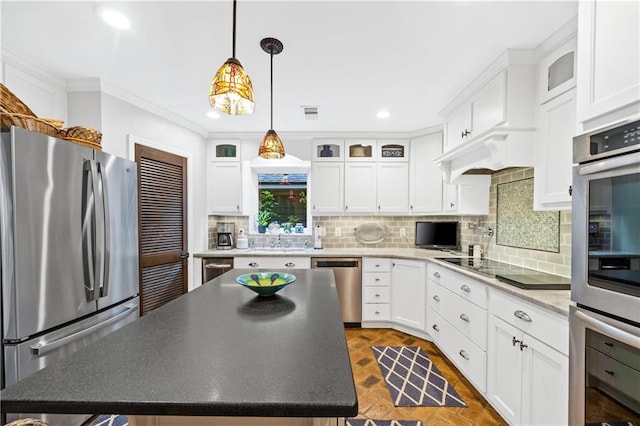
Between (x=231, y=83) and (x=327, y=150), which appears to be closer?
(x=231, y=83)

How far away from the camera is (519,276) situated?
6.27 feet

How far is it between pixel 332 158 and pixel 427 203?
1.37 metres

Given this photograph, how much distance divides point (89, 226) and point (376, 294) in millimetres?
2872

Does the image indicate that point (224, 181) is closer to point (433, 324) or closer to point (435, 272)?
point (435, 272)

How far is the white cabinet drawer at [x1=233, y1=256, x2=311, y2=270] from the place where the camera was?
3465mm

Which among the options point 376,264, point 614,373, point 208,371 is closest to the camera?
point 208,371

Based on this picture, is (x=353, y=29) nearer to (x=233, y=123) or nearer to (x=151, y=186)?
(x=233, y=123)

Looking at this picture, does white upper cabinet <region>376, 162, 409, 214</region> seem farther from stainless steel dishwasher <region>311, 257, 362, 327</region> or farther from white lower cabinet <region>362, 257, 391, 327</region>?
stainless steel dishwasher <region>311, 257, 362, 327</region>

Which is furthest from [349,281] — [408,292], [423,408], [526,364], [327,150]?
[526,364]

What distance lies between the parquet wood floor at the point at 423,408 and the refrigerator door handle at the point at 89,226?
1986mm

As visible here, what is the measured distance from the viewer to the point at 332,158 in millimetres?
3803

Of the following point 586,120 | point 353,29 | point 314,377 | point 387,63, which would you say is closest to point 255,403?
point 314,377

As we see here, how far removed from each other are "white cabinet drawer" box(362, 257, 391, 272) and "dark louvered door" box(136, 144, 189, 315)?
217cm

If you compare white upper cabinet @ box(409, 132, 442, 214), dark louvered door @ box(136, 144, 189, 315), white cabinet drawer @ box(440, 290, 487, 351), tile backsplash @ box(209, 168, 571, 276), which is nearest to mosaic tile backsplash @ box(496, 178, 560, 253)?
tile backsplash @ box(209, 168, 571, 276)
